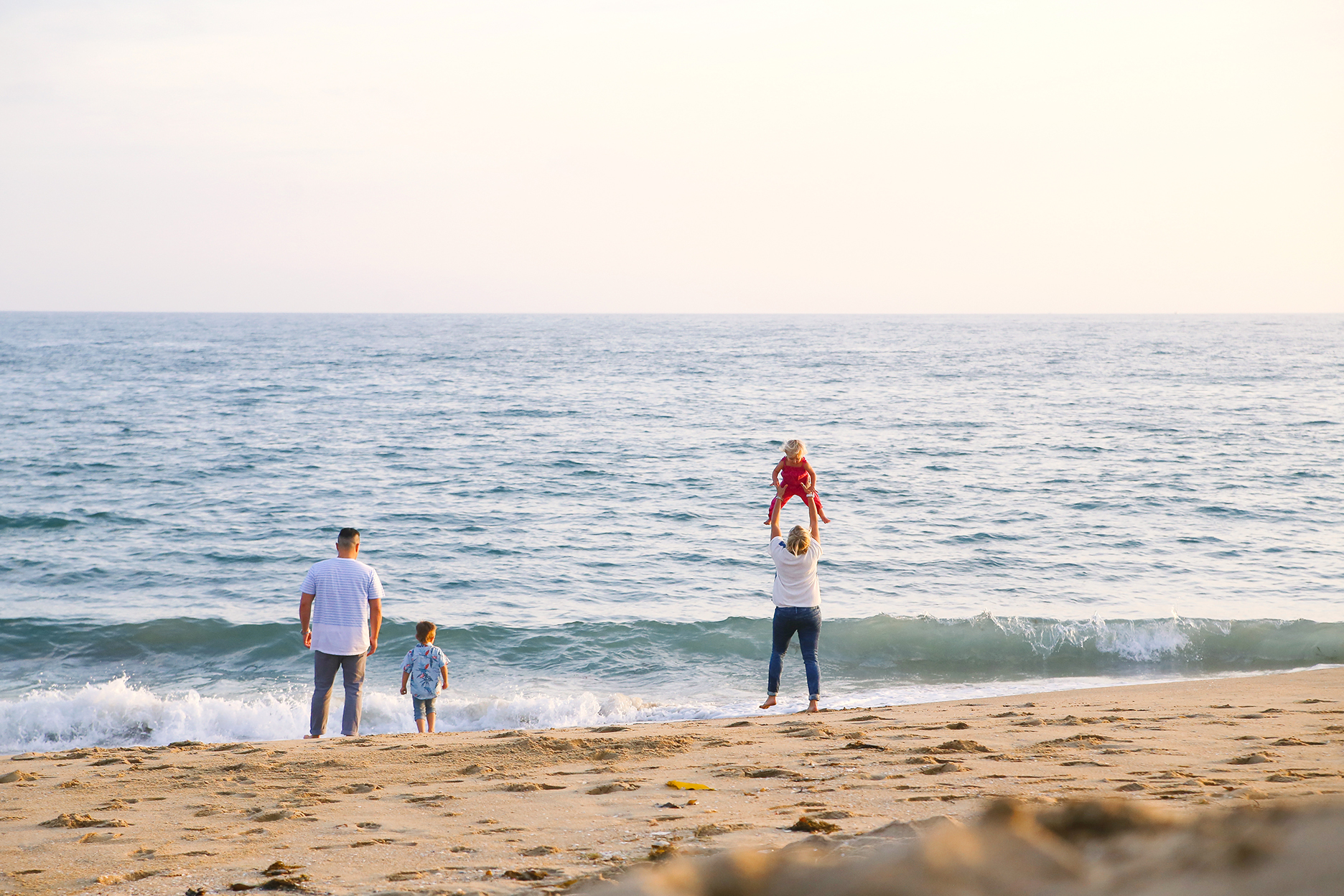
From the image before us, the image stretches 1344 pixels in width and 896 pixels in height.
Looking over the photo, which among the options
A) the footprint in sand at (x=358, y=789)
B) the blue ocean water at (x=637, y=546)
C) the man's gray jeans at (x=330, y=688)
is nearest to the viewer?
the footprint in sand at (x=358, y=789)

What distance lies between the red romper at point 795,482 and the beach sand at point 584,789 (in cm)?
192

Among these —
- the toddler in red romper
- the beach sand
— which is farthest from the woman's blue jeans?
the toddler in red romper

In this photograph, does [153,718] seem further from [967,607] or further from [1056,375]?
[1056,375]

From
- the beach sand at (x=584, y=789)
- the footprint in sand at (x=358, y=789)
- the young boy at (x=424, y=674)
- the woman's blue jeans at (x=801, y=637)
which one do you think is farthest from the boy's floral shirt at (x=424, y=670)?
the woman's blue jeans at (x=801, y=637)

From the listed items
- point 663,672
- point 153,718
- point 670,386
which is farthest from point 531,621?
point 670,386

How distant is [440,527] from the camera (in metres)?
17.7

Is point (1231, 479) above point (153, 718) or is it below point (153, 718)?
above

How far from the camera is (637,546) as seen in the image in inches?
651

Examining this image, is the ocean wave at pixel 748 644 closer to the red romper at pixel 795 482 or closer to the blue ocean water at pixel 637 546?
the blue ocean water at pixel 637 546

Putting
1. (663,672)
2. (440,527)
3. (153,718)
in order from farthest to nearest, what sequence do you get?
(440,527) → (663,672) → (153,718)

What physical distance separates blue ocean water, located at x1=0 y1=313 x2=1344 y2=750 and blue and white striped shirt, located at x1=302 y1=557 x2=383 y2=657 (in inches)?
92.5

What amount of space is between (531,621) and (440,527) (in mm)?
5929

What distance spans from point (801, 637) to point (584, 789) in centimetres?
315

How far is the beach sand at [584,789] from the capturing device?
3.94 metres
